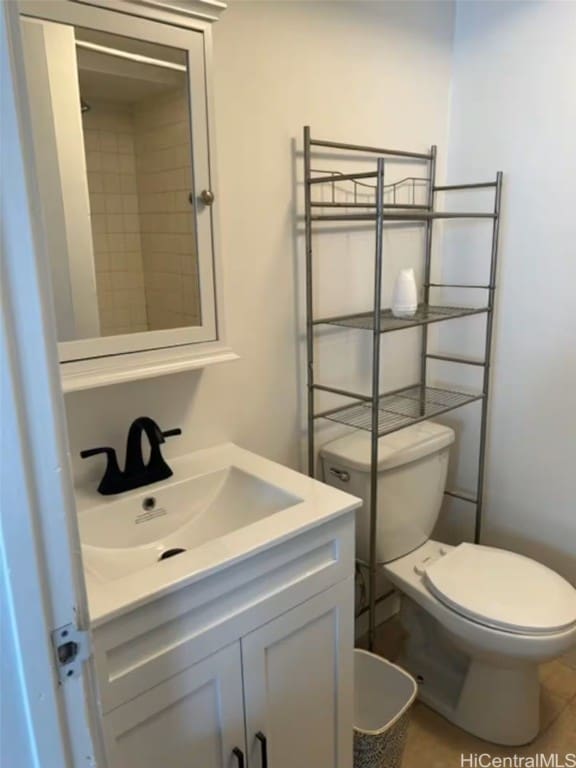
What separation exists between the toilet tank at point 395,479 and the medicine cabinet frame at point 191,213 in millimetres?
559

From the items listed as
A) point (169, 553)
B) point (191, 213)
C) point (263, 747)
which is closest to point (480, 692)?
point (263, 747)

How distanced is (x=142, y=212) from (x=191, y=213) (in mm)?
110

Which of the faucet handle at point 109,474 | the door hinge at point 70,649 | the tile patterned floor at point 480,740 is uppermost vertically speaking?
the door hinge at point 70,649

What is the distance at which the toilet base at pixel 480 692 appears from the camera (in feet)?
5.40

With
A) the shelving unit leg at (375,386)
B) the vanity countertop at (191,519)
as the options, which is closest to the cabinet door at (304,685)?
the vanity countertop at (191,519)

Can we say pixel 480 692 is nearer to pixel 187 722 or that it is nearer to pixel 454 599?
pixel 454 599

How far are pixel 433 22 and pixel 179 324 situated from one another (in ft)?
4.54

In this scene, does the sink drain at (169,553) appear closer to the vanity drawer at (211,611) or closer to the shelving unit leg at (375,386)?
the vanity drawer at (211,611)

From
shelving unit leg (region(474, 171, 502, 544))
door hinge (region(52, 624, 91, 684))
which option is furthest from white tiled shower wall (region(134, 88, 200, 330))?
shelving unit leg (region(474, 171, 502, 544))

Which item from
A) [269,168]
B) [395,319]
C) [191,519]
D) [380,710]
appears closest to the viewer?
[191,519]

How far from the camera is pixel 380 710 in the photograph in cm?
163

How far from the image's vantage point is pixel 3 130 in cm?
44

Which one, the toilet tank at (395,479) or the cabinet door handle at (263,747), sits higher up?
the toilet tank at (395,479)

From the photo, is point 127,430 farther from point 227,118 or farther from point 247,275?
point 227,118
